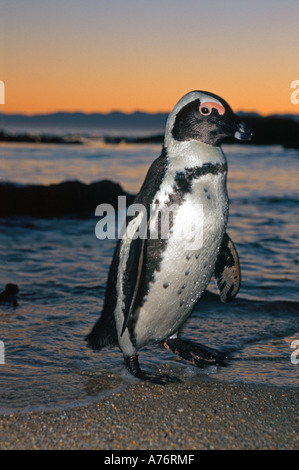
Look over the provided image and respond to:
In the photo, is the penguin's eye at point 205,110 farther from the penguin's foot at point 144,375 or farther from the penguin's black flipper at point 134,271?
the penguin's foot at point 144,375

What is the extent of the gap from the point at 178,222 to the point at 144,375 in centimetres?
113

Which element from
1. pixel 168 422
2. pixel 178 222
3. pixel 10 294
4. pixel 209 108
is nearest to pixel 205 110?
pixel 209 108

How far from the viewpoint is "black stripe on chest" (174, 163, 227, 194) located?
3729 millimetres

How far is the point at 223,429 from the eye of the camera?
10.6ft

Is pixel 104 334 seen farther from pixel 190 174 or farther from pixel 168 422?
pixel 190 174

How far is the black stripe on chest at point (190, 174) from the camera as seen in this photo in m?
3.73

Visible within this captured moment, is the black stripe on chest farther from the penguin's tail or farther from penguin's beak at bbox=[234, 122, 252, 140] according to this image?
the penguin's tail

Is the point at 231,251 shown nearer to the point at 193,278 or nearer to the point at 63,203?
the point at 193,278

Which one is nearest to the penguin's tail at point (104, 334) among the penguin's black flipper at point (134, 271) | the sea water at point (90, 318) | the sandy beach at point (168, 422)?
the sea water at point (90, 318)

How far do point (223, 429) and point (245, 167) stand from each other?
2526 cm

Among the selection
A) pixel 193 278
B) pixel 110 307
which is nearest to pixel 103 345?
pixel 110 307

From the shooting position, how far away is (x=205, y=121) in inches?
149

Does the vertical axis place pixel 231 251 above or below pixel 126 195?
above

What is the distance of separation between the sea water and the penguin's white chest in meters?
0.50
